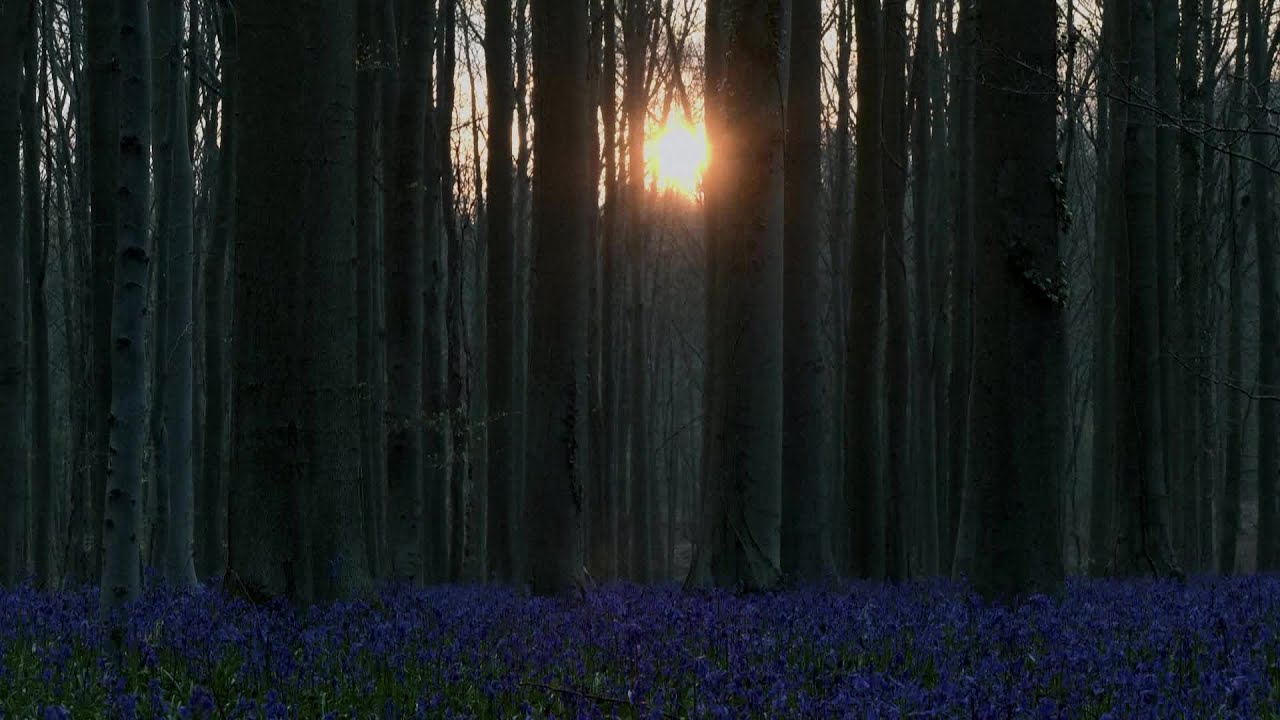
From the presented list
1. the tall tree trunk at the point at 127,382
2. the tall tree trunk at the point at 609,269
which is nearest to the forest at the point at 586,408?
the tall tree trunk at the point at 127,382

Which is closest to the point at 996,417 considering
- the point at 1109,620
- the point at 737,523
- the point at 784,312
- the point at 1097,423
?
the point at 1109,620

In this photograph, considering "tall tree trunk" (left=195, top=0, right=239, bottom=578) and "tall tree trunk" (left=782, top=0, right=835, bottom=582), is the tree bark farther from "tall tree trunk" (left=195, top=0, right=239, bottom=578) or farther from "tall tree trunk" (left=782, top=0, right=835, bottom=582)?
"tall tree trunk" (left=782, top=0, right=835, bottom=582)

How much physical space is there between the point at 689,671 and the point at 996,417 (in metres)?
4.10

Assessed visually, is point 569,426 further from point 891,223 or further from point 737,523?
point 891,223

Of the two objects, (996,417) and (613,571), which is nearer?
(996,417)

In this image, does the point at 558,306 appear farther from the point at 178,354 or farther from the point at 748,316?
the point at 178,354

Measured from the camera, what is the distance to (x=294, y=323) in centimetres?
798

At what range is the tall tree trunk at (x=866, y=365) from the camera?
46.3ft

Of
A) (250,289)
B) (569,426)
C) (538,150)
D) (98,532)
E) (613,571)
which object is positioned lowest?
(613,571)

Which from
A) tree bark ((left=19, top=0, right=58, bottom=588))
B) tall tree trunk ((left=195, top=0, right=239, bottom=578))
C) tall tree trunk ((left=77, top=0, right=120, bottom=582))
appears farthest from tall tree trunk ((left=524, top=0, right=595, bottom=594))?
tree bark ((left=19, top=0, right=58, bottom=588))

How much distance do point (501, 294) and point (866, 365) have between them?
519 cm

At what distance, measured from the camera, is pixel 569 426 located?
9.78 metres

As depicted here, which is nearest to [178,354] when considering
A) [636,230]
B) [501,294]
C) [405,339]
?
[405,339]

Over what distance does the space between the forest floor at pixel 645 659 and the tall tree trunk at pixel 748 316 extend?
1.40 meters
